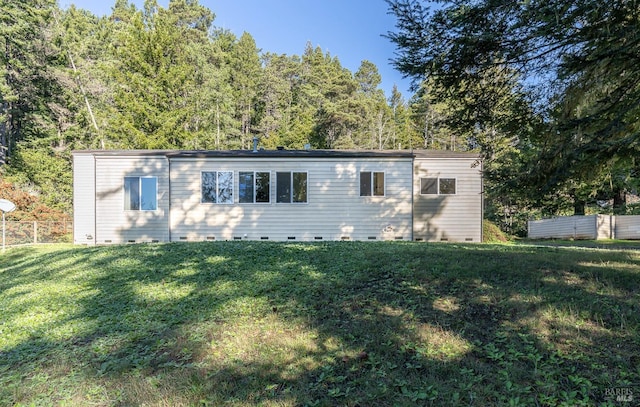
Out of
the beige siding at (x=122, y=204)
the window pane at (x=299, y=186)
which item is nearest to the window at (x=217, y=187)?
the beige siding at (x=122, y=204)

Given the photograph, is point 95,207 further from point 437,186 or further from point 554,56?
point 554,56

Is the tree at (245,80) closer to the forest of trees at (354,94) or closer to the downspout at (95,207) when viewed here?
the forest of trees at (354,94)

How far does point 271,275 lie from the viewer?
4926 millimetres

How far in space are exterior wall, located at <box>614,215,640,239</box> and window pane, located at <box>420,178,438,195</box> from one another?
32.4 feet

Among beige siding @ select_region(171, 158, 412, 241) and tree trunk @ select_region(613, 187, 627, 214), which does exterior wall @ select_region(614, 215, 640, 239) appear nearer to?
tree trunk @ select_region(613, 187, 627, 214)

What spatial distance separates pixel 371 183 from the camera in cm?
1133

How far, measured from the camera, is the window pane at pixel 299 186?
36.9 ft

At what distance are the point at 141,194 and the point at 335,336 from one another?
10327 mm

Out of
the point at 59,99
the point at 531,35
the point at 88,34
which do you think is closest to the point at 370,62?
the point at 88,34

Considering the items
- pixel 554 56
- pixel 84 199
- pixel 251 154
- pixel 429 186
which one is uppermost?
pixel 554 56

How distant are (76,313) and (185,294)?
1.20m

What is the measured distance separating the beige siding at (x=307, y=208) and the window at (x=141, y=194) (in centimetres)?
68

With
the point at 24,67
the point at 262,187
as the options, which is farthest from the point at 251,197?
the point at 24,67

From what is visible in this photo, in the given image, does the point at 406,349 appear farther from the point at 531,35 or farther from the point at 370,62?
the point at 370,62
